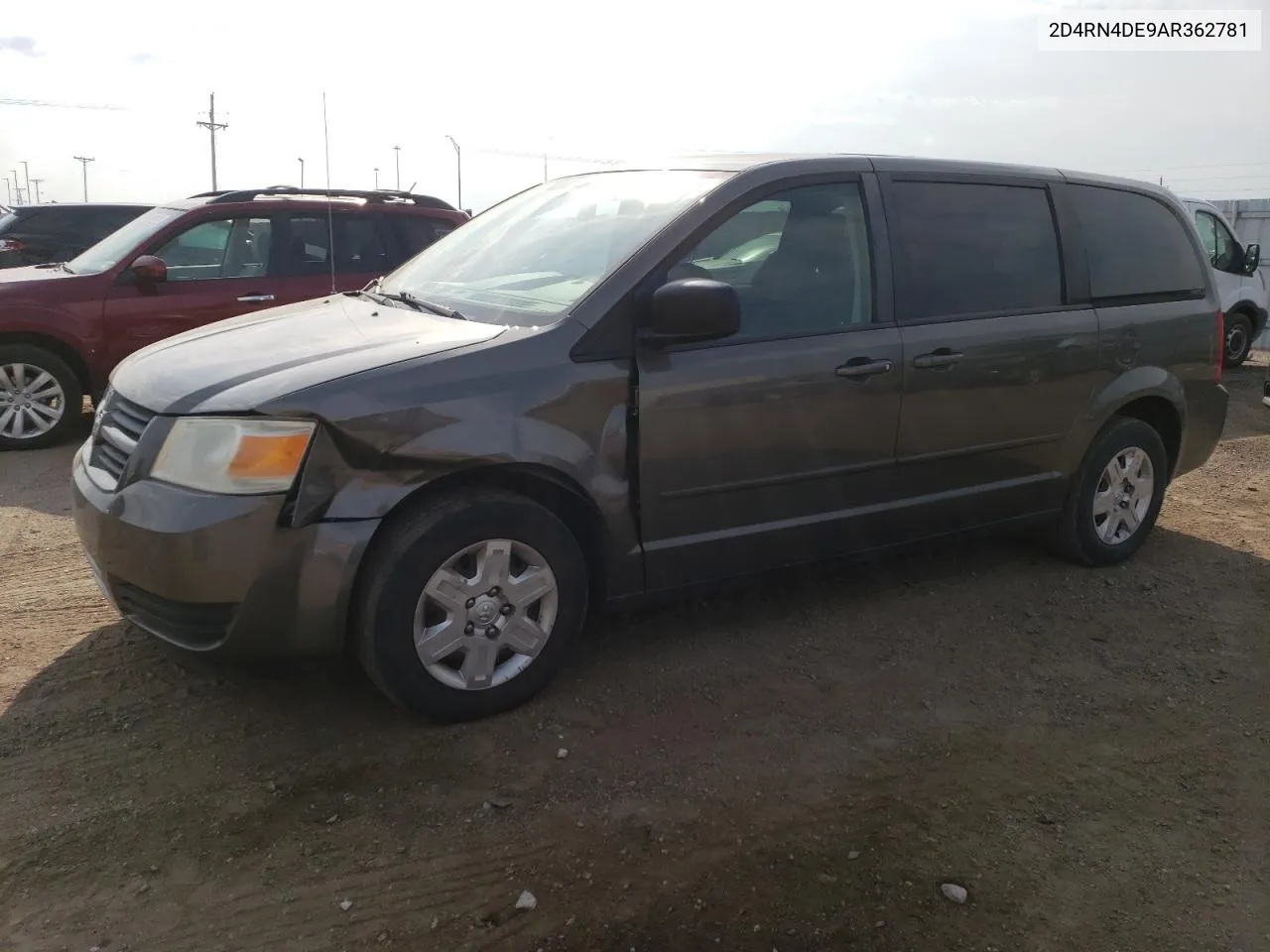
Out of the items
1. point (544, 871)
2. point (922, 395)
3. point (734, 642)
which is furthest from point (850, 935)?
point (922, 395)

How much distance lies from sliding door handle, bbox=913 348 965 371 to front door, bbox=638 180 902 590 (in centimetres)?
11

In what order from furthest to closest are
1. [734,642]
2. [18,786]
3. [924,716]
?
[734,642], [924,716], [18,786]

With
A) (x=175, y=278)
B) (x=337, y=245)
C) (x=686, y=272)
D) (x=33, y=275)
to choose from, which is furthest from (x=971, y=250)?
(x=33, y=275)

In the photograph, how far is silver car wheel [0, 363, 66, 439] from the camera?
23.2 ft

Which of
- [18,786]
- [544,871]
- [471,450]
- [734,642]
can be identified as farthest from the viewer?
[734,642]

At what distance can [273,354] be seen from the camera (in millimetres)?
3340

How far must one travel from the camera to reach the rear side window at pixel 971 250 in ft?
13.5

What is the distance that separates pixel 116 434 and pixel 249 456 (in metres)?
0.67

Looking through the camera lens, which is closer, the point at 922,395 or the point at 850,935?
the point at 850,935

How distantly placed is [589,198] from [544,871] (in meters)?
2.56

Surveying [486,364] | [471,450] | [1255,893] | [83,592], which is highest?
[486,364]

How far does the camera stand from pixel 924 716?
3.54m

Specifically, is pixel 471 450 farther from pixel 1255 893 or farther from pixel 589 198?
pixel 1255 893

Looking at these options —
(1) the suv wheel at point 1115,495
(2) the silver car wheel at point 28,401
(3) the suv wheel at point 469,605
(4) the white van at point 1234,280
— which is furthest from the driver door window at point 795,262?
(4) the white van at point 1234,280
